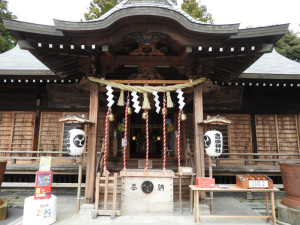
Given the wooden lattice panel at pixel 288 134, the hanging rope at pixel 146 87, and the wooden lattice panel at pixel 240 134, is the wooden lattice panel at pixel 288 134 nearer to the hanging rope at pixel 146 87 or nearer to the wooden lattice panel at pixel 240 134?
the wooden lattice panel at pixel 240 134

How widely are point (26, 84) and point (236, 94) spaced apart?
30.3 feet

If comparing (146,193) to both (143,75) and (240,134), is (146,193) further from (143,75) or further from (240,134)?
(240,134)

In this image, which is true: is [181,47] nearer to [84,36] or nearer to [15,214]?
[84,36]

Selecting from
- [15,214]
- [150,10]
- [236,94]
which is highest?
[150,10]

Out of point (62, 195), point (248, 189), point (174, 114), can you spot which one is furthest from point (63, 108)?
point (248, 189)

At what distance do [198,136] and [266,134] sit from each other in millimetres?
4971

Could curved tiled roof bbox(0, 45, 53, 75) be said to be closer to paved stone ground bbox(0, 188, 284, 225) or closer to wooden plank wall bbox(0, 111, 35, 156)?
wooden plank wall bbox(0, 111, 35, 156)

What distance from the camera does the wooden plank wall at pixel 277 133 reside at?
8.45 m

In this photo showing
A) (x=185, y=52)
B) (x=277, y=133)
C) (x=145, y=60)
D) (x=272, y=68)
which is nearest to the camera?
(x=185, y=52)

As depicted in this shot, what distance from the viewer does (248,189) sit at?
14.8 ft

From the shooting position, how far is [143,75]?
19.2 ft

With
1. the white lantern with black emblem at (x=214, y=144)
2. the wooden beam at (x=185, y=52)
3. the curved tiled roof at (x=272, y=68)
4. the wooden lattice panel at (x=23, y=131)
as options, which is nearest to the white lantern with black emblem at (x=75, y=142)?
the white lantern with black emblem at (x=214, y=144)

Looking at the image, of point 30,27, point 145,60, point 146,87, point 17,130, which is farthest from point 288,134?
point 17,130

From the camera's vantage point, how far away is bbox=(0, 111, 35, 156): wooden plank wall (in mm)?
8227
